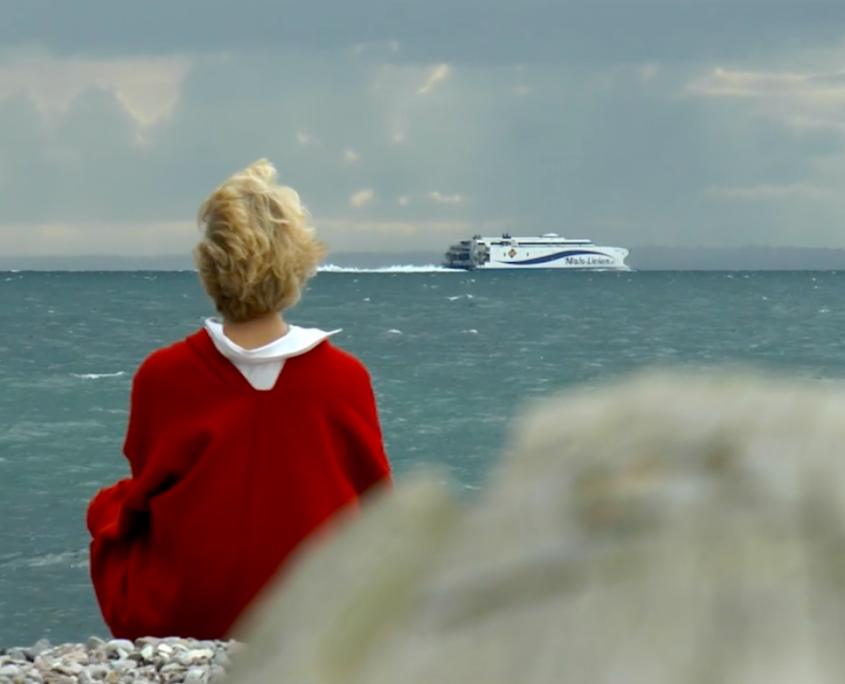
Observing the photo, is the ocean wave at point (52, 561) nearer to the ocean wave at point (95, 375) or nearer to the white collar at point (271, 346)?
the white collar at point (271, 346)

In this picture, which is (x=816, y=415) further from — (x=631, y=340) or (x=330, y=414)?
(x=631, y=340)

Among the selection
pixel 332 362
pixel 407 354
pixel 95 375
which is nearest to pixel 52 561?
pixel 332 362

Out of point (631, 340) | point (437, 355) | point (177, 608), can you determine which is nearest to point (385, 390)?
point (437, 355)

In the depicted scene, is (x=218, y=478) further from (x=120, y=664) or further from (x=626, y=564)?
(x=626, y=564)

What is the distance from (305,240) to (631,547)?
2.68 metres

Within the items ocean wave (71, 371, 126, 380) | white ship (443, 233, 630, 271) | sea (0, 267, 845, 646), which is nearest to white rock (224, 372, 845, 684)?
sea (0, 267, 845, 646)

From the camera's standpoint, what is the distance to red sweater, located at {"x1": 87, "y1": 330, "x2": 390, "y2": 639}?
3.20 meters

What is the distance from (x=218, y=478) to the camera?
A: 3209 millimetres

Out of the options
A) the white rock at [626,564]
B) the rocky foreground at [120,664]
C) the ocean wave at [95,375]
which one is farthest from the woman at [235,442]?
the ocean wave at [95,375]

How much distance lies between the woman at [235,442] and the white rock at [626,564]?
8.30 feet

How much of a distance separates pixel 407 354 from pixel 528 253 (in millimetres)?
65378

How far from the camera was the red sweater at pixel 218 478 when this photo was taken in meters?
3.20

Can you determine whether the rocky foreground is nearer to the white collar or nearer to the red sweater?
the red sweater

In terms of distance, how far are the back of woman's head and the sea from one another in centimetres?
84
